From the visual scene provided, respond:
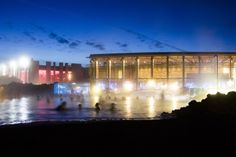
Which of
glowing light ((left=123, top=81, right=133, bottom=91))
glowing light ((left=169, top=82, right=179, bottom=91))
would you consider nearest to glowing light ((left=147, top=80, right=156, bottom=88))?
glowing light ((left=169, top=82, right=179, bottom=91))

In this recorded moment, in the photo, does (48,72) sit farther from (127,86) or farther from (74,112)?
(74,112)

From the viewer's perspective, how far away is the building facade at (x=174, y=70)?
230 ft

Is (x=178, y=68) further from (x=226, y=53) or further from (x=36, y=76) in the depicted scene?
(x=36, y=76)

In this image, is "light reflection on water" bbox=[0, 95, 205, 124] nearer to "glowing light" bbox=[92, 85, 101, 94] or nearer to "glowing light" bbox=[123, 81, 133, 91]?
"glowing light" bbox=[92, 85, 101, 94]

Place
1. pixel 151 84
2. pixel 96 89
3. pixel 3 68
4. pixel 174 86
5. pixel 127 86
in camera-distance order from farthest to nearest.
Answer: pixel 3 68 < pixel 127 86 < pixel 96 89 < pixel 151 84 < pixel 174 86

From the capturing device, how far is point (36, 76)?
9838cm

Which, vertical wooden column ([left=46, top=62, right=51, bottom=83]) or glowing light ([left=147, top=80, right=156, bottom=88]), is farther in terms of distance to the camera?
vertical wooden column ([left=46, top=62, right=51, bottom=83])

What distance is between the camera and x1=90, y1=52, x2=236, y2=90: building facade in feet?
230

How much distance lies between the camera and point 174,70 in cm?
7800

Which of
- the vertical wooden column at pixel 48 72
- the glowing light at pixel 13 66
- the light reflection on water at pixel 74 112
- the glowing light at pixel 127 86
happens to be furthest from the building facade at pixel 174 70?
the light reflection on water at pixel 74 112

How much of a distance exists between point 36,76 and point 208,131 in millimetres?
87217

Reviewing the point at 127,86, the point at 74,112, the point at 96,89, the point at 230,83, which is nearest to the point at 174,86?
the point at 127,86

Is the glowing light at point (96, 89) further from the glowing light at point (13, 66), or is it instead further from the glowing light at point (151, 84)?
the glowing light at point (13, 66)

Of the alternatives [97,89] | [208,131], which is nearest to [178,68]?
[97,89]
